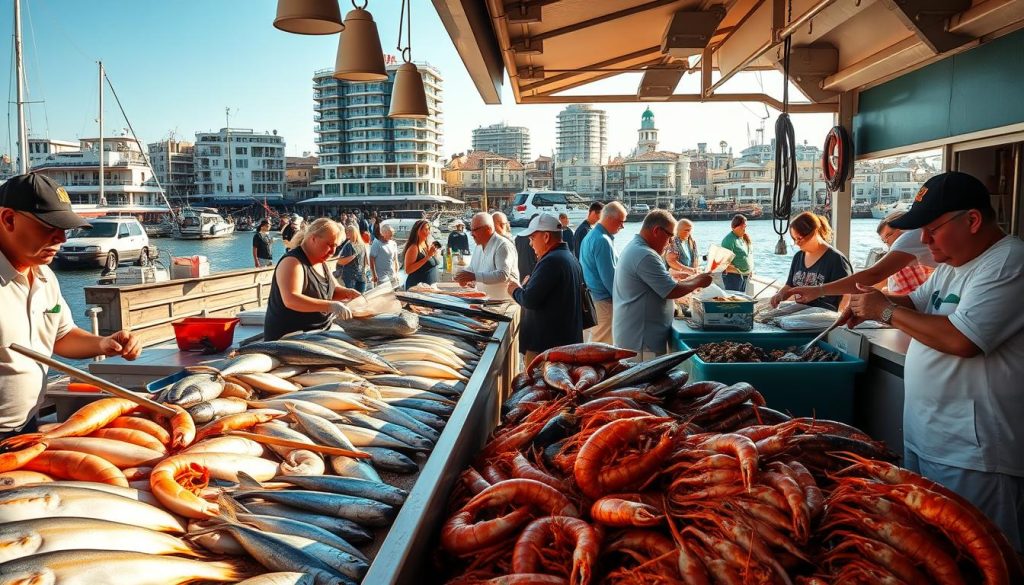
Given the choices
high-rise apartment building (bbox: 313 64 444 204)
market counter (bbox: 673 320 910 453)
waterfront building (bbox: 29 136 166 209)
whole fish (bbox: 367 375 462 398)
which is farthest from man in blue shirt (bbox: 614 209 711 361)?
high-rise apartment building (bbox: 313 64 444 204)

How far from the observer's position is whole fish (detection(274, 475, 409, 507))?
6.77 ft

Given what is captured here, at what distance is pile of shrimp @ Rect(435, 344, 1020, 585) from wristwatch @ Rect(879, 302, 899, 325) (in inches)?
29.2

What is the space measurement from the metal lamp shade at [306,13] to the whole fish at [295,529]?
2582mm

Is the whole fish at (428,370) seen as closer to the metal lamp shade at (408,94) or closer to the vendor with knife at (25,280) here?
the vendor with knife at (25,280)

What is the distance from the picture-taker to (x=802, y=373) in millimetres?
4406

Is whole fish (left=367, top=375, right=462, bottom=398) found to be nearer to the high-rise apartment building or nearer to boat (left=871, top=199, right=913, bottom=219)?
boat (left=871, top=199, right=913, bottom=219)

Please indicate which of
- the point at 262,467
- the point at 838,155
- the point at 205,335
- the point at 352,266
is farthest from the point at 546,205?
the point at 262,467

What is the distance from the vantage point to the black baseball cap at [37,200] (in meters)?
2.62

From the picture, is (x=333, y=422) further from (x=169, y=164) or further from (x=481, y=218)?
(x=169, y=164)

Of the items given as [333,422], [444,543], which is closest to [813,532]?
[444,543]

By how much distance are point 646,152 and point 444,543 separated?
396 ft

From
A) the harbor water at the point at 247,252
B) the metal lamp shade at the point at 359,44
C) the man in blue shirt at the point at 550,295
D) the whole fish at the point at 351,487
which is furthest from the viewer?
the harbor water at the point at 247,252

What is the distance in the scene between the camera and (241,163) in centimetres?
12488

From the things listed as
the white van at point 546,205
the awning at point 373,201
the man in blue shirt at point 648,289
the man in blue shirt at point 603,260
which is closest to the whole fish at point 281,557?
the man in blue shirt at point 648,289
